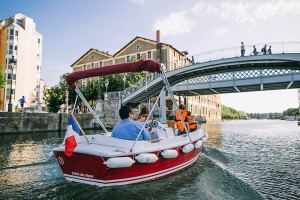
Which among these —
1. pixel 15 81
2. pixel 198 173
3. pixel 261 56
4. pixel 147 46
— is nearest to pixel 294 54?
pixel 261 56

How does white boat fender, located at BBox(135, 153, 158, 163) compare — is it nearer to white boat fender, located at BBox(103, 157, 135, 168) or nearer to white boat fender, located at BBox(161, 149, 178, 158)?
white boat fender, located at BBox(103, 157, 135, 168)

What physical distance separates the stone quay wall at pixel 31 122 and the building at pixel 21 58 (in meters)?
14.0

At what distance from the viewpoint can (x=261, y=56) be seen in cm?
2270

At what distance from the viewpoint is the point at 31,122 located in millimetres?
23406

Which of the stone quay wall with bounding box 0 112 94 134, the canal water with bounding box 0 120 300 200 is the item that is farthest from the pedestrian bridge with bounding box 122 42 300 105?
the canal water with bounding box 0 120 300 200

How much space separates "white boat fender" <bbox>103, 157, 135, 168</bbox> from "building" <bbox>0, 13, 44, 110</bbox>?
3798 centimetres

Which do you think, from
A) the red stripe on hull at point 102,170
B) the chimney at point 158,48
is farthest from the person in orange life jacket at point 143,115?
the chimney at point 158,48

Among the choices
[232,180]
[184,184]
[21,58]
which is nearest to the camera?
[184,184]

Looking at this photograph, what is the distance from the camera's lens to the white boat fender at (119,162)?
457 centimetres

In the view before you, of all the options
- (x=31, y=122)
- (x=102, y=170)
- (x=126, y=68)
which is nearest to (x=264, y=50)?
(x=126, y=68)

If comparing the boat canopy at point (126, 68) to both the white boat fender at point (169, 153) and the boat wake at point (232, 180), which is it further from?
the boat wake at point (232, 180)

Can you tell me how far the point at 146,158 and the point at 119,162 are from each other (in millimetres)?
671

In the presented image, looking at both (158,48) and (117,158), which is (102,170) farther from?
(158,48)

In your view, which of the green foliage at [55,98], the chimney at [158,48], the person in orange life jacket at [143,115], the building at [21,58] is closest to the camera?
the person in orange life jacket at [143,115]
